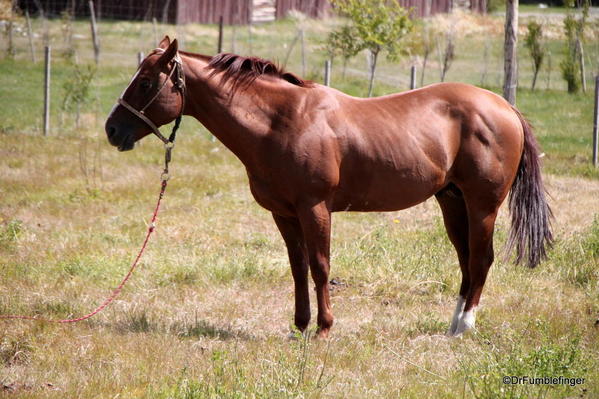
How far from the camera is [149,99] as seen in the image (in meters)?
5.58

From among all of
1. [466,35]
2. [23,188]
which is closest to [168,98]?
[23,188]

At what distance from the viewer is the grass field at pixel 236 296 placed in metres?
4.75

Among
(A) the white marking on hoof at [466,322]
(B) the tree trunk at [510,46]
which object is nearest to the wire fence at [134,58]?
(B) the tree trunk at [510,46]

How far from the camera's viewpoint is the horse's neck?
5.66 m

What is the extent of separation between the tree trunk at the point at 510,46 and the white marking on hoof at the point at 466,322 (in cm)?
474

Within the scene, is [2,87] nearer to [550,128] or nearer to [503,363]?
[550,128]

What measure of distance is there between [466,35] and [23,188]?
968 inches

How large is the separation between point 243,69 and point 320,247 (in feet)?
4.78

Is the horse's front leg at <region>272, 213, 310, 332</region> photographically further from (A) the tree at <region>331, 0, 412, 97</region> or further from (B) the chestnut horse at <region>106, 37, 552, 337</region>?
(A) the tree at <region>331, 0, 412, 97</region>

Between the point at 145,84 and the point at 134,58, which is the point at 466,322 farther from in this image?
the point at 134,58

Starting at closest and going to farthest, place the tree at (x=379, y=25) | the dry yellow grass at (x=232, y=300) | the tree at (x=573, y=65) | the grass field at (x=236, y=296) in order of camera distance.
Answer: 1. the grass field at (x=236, y=296)
2. the dry yellow grass at (x=232, y=300)
3. the tree at (x=379, y=25)
4. the tree at (x=573, y=65)

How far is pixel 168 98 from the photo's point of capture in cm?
558

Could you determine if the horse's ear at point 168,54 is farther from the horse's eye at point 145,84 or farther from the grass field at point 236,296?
the grass field at point 236,296

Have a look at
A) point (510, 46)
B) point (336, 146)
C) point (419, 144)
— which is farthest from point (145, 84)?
point (510, 46)
